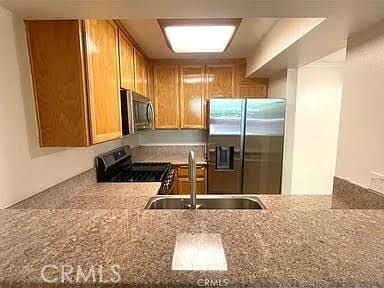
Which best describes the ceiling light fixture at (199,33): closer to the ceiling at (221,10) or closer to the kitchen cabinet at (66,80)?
the ceiling at (221,10)

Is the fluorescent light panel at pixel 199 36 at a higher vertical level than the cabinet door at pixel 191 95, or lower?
higher

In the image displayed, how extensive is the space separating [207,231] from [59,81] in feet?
3.96

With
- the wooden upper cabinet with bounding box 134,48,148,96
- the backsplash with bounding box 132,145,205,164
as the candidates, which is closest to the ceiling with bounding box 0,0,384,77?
the wooden upper cabinet with bounding box 134,48,148,96

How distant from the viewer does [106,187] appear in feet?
6.78

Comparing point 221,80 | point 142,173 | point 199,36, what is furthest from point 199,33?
point 221,80

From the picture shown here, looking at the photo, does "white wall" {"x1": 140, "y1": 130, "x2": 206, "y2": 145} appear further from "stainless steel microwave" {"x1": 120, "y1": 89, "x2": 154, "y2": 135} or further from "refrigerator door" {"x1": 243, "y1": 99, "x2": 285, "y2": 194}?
"stainless steel microwave" {"x1": 120, "y1": 89, "x2": 154, "y2": 135}

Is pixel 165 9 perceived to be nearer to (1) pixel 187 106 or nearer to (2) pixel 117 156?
(2) pixel 117 156

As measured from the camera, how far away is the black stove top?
95.1 inches

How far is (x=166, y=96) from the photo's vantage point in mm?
3584

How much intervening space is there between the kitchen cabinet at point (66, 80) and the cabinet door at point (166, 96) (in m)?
1.98

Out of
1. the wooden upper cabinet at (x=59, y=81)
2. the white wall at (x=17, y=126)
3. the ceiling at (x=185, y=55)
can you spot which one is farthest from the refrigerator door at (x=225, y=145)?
the white wall at (x=17, y=126)

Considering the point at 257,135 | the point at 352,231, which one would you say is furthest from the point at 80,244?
the point at 257,135

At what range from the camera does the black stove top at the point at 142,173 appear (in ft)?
7.92

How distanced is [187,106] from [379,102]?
256 centimetres
